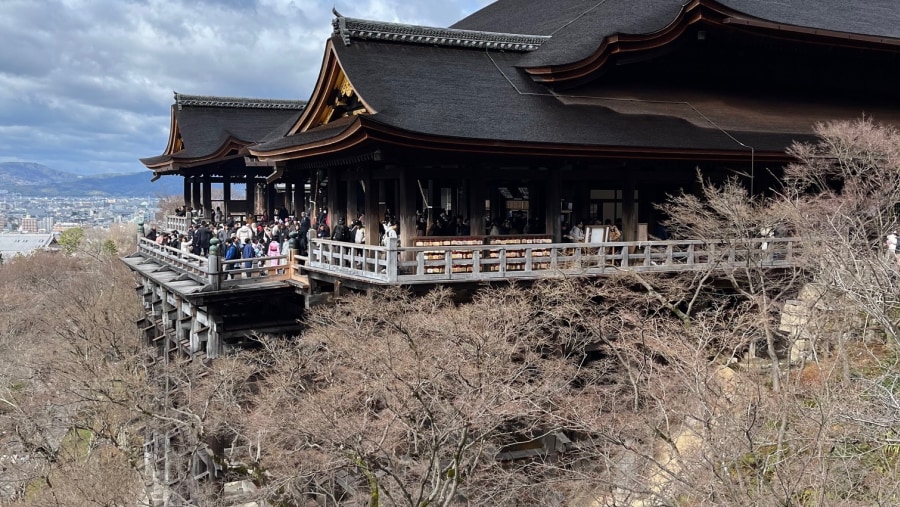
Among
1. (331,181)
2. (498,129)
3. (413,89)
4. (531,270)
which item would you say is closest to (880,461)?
(531,270)

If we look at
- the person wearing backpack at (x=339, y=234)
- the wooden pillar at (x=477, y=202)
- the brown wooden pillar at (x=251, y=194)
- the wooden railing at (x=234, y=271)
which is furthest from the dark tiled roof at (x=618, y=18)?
the brown wooden pillar at (x=251, y=194)

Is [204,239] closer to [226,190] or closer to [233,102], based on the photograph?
[226,190]

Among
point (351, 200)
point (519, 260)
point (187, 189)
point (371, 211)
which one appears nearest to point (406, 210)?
point (371, 211)

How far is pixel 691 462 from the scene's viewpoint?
10.2 meters

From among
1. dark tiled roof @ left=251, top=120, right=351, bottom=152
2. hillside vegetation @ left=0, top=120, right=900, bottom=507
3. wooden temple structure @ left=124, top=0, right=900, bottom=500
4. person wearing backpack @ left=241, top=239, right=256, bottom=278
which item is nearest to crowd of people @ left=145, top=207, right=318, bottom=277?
person wearing backpack @ left=241, top=239, right=256, bottom=278

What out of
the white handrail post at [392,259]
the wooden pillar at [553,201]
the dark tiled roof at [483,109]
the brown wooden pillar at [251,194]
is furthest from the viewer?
the brown wooden pillar at [251,194]

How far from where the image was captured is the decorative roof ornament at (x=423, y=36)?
1805 centimetres

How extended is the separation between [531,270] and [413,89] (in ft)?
16.7

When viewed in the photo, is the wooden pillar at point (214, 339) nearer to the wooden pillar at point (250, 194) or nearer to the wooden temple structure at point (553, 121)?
the wooden temple structure at point (553, 121)

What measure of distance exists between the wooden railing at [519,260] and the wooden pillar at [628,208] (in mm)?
2046

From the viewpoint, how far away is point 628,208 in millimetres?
18672

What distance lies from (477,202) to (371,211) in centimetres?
287

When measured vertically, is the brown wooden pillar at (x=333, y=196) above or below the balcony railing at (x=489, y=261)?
above

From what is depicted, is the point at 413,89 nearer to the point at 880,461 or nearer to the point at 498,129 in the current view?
the point at 498,129
